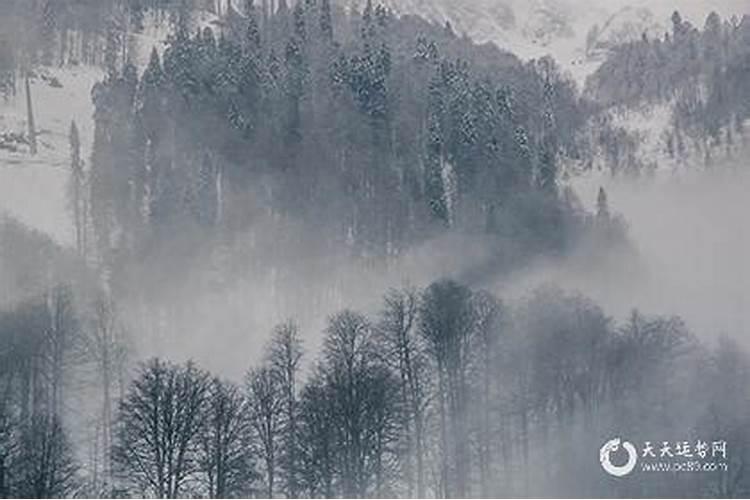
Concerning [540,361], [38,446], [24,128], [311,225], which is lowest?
[38,446]

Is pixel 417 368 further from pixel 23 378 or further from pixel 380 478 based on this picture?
pixel 23 378

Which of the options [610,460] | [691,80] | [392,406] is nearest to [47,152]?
[392,406]

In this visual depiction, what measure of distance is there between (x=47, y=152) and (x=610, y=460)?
54.9 m

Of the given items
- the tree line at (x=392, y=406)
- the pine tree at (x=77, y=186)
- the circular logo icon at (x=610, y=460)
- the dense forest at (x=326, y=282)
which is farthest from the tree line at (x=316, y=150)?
the circular logo icon at (x=610, y=460)

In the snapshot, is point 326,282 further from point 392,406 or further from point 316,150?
point 392,406

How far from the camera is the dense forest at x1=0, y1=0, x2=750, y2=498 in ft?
149

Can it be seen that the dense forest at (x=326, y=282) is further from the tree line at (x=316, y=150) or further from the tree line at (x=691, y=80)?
the tree line at (x=691, y=80)

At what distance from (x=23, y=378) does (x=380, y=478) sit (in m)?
17.6

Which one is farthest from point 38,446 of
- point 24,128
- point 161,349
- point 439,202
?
point 24,128

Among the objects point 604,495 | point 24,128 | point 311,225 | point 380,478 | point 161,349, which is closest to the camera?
point 604,495

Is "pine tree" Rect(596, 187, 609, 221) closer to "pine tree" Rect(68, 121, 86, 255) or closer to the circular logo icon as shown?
"pine tree" Rect(68, 121, 86, 255)

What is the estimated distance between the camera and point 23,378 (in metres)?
53.7

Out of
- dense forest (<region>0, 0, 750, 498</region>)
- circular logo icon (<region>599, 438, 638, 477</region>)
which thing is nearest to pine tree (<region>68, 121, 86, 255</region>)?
dense forest (<region>0, 0, 750, 498</region>)

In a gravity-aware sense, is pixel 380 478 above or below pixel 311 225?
below
